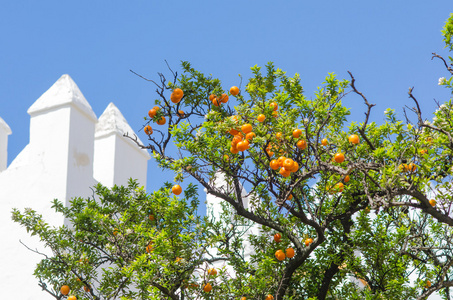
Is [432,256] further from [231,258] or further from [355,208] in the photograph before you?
[231,258]

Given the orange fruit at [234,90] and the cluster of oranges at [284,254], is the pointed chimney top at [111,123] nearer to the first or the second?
the orange fruit at [234,90]

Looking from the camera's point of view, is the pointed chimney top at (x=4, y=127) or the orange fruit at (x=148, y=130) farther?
the pointed chimney top at (x=4, y=127)

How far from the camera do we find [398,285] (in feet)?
17.7

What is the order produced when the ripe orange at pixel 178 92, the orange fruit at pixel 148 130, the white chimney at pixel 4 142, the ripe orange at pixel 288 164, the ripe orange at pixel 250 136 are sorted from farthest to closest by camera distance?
the white chimney at pixel 4 142 → the orange fruit at pixel 148 130 → the ripe orange at pixel 178 92 → the ripe orange at pixel 250 136 → the ripe orange at pixel 288 164

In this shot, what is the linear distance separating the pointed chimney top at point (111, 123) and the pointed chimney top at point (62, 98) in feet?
3.01

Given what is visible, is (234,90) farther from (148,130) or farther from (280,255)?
(280,255)

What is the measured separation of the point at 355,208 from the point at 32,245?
5.80 metres

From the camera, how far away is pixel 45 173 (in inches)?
374

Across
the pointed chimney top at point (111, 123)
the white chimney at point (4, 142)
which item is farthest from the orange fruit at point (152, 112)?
the white chimney at point (4, 142)

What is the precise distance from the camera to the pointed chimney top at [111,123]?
11430mm

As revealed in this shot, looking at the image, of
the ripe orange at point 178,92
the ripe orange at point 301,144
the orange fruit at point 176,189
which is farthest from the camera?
the ripe orange at point 178,92

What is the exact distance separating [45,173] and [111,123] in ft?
7.89

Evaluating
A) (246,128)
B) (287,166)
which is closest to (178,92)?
(246,128)

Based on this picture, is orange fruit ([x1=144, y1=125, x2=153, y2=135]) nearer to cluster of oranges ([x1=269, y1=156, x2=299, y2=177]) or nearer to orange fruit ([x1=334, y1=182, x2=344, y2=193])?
cluster of oranges ([x1=269, y1=156, x2=299, y2=177])
